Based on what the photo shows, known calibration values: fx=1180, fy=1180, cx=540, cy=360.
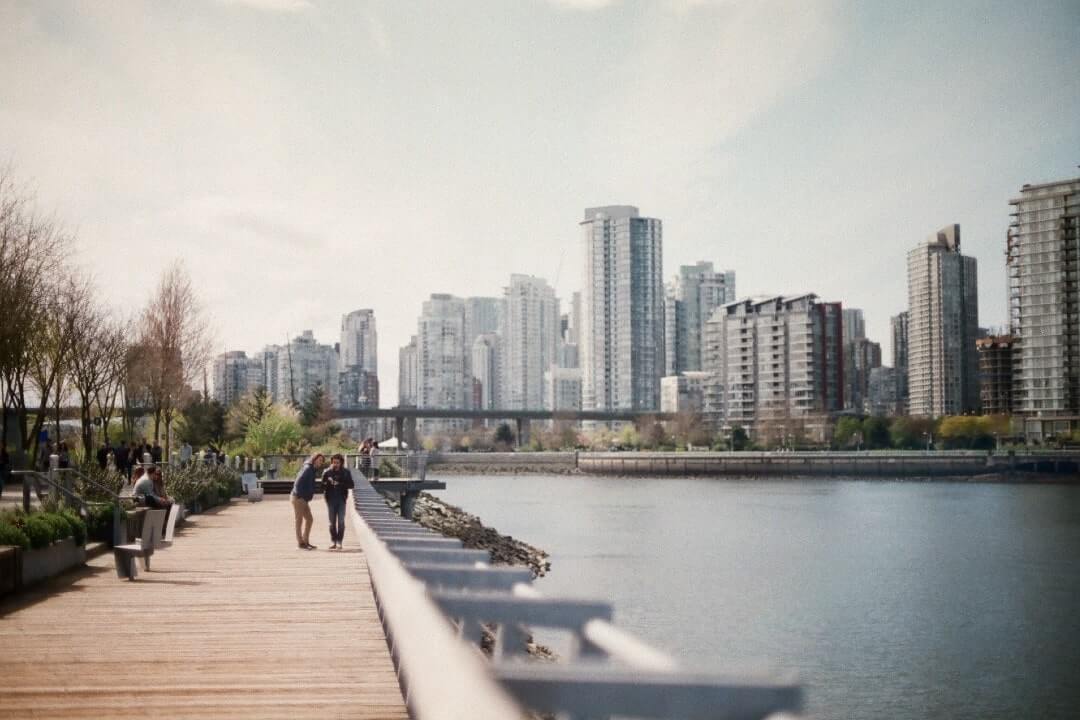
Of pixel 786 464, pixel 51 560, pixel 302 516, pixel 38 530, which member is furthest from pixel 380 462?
pixel 786 464

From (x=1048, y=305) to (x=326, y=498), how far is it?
169 meters

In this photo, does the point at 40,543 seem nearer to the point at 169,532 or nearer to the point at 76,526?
the point at 76,526

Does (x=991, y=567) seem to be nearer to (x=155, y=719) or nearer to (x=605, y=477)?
(x=155, y=719)

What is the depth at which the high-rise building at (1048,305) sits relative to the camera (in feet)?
547

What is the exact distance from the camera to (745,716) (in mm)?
2912

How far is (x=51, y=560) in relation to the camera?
1603cm

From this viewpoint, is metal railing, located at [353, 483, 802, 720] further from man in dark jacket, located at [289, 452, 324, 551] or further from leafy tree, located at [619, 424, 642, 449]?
leafy tree, located at [619, 424, 642, 449]

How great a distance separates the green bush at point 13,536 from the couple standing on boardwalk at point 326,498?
6050mm

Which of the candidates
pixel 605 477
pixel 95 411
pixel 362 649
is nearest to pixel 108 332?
pixel 95 411

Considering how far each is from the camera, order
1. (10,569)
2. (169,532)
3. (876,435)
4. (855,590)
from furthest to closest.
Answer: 1. (876,435)
2. (855,590)
3. (169,532)
4. (10,569)

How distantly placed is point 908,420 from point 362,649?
164 meters

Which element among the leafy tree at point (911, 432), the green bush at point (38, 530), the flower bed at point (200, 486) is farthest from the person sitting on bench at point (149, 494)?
the leafy tree at point (911, 432)

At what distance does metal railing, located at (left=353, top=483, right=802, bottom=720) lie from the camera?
9.72ft

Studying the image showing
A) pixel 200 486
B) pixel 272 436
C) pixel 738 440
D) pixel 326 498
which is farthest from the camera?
pixel 738 440
